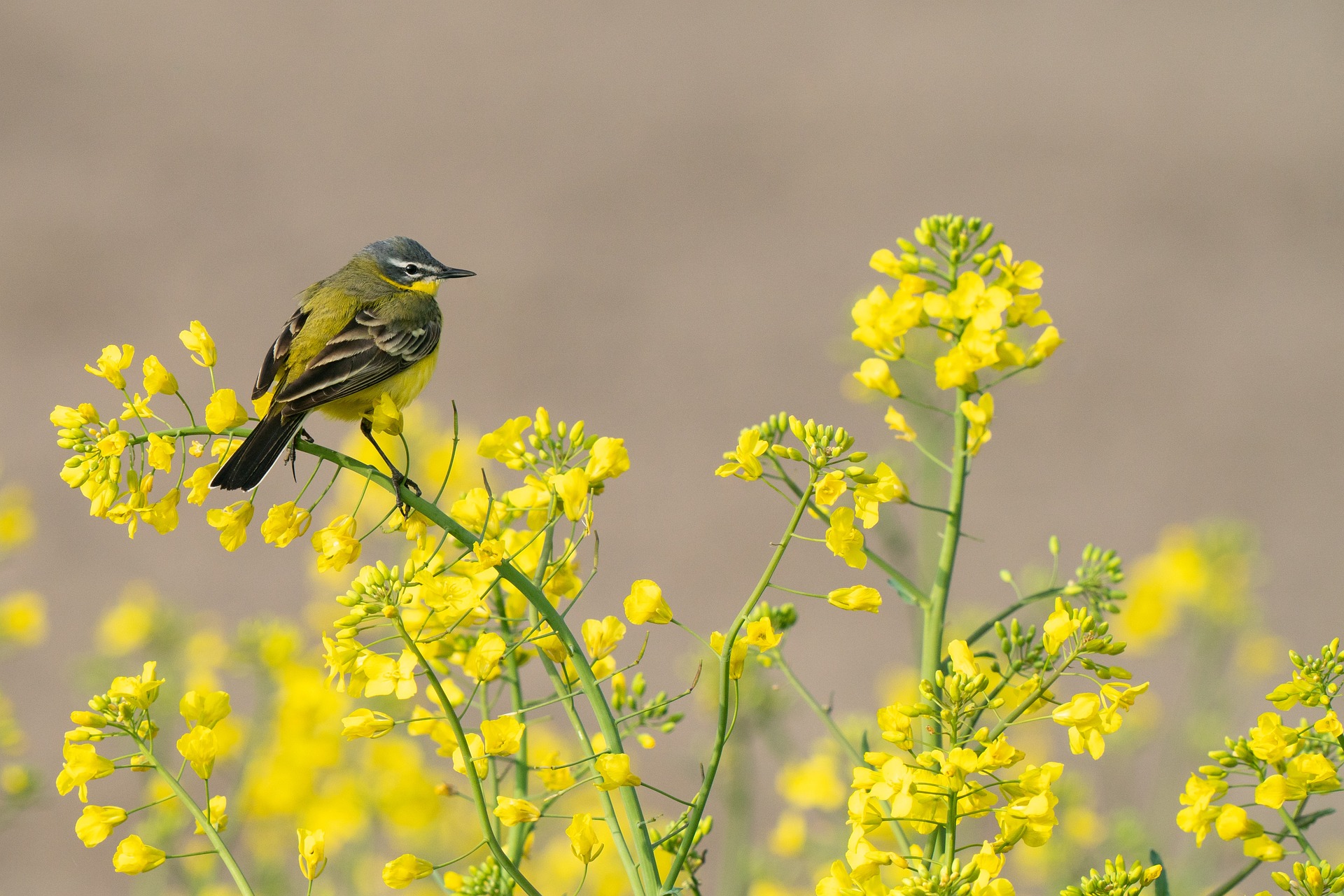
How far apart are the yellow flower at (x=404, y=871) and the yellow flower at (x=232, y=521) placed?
49cm

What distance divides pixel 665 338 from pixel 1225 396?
15.9ft

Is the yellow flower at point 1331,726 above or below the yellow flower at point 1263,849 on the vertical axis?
above

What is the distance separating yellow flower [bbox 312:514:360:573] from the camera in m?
1.51

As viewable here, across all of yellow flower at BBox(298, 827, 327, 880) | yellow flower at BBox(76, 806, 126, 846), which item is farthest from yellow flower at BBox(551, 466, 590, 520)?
yellow flower at BBox(76, 806, 126, 846)

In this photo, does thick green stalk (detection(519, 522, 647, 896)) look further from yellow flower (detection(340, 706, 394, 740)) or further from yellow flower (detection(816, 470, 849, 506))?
yellow flower (detection(816, 470, 849, 506))

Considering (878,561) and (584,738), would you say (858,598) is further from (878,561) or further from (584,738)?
(584,738)

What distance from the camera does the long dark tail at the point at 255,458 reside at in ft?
5.57

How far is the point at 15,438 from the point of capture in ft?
29.5

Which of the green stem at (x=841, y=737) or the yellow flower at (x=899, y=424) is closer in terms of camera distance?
the green stem at (x=841, y=737)

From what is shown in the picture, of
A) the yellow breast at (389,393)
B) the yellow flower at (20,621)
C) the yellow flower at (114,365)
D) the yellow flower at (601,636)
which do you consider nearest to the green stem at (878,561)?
the yellow flower at (601,636)

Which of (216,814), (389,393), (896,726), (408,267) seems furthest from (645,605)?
(408,267)

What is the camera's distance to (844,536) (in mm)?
1479

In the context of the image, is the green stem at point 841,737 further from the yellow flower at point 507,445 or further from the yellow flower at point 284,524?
the yellow flower at point 284,524

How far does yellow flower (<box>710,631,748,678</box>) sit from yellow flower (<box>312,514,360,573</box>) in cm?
49
